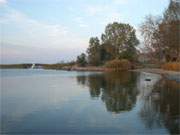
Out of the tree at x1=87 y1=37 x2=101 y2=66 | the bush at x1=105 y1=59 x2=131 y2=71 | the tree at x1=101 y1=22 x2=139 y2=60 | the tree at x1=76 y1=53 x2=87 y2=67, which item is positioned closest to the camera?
the bush at x1=105 y1=59 x2=131 y2=71

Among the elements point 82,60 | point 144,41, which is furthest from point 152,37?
point 82,60

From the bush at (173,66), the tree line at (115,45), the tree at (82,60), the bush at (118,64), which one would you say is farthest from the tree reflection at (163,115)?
the tree at (82,60)

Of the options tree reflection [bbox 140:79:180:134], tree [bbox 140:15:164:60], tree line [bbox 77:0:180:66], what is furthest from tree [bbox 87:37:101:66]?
tree reflection [bbox 140:79:180:134]

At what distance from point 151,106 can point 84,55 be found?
88.7m

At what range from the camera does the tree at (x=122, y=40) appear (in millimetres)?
92750

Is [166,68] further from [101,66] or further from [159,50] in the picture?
[101,66]

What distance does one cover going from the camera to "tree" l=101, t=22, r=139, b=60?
92.8 metres

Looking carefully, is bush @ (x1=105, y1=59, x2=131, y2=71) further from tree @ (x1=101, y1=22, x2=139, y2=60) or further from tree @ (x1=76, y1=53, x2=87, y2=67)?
tree @ (x1=76, y1=53, x2=87, y2=67)

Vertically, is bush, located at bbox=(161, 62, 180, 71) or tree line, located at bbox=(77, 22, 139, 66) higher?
tree line, located at bbox=(77, 22, 139, 66)

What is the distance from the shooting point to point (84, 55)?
105 m

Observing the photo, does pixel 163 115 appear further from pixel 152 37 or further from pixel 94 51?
pixel 94 51

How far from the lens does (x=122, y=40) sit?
92688mm

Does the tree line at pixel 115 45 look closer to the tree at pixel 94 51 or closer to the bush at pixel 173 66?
the tree at pixel 94 51

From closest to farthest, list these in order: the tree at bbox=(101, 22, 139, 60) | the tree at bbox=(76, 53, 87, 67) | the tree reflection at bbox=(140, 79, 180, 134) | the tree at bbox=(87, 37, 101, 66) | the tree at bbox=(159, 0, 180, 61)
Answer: the tree reflection at bbox=(140, 79, 180, 134)
the tree at bbox=(159, 0, 180, 61)
the tree at bbox=(101, 22, 139, 60)
the tree at bbox=(87, 37, 101, 66)
the tree at bbox=(76, 53, 87, 67)
